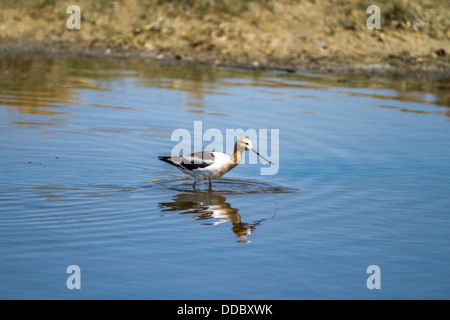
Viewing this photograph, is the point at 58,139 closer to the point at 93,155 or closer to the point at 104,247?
the point at 93,155

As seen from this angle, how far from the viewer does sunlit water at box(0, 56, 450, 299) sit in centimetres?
740

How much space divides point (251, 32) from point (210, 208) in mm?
13578

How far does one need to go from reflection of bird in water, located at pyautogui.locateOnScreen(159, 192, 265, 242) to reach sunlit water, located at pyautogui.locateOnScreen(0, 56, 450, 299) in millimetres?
35

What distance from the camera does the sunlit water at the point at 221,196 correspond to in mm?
7404

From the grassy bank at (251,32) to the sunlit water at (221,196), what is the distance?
3329 millimetres

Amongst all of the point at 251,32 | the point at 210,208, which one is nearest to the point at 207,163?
the point at 210,208

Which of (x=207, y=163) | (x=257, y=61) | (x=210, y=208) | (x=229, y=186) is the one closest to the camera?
(x=210, y=208)

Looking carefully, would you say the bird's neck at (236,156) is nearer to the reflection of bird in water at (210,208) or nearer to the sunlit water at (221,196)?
the sunlit water at (221,196)

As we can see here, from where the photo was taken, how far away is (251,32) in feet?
75.2

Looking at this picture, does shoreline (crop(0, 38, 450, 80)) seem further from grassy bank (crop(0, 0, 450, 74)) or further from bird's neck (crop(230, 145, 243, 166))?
bird's neck (crop(230, 145, 243, 166))

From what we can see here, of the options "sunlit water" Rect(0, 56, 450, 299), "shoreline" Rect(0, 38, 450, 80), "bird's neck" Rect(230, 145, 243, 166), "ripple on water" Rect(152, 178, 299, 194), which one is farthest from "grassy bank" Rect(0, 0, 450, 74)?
"bird's neck" Rect(230, 145, 243, 166)

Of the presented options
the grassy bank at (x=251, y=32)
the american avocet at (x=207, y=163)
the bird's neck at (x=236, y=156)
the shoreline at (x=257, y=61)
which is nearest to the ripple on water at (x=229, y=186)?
the american avocet at (x=207, y=163)

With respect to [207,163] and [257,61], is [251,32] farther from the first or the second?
[207,163]
